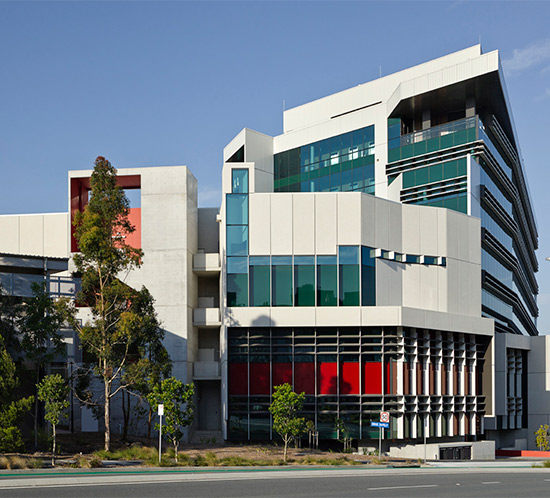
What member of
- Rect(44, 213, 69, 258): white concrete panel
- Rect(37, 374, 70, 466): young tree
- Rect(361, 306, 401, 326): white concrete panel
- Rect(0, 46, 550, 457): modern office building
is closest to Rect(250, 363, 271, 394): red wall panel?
Rect(0, 46, 550, 457): modern office building

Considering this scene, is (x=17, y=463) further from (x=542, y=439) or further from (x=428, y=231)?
(x=542, y=439)

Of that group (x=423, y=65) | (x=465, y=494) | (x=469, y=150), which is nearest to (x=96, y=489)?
(x=465, y=494)

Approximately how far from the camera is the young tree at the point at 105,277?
36.0m

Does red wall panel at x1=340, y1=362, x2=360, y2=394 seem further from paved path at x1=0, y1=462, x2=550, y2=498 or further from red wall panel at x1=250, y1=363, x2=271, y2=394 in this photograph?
paved path at x1=0, y1=462, x2=550, y2=498

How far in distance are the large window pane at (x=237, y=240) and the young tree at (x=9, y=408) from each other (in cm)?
1508

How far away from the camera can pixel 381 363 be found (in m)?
43.6

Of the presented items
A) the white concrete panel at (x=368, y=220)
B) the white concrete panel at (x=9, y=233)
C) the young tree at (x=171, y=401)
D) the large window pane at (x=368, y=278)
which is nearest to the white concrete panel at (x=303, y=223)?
the white concrete panel at (x=368, y=220)

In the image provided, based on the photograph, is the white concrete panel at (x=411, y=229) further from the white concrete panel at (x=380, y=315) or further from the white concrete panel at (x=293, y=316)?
the white concrete panel at (x=293, y=316)

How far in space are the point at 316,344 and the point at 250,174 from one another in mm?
10921

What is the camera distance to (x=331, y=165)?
201 feet

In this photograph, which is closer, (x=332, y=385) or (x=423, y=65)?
(x=332, y=385)

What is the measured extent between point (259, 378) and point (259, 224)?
8.80 m

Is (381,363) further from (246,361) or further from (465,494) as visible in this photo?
(465,494)

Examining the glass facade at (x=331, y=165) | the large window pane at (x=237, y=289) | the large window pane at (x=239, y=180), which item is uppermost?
the glass facade at (x=331, y=165)
